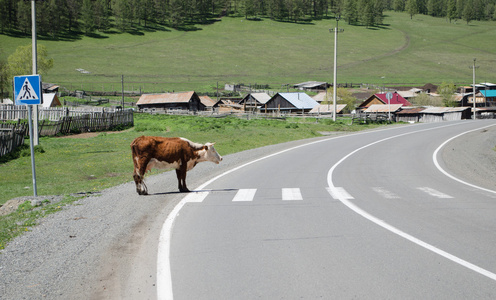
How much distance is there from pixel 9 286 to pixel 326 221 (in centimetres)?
595

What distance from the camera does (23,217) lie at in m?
11.1

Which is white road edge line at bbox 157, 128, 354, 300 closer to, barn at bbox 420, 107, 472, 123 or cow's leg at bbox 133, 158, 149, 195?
cow's leg at bbox 133, 158, 149, 195

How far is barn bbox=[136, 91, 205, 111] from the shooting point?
315 ft

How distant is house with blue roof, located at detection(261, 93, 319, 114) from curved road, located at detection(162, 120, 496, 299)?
249ft

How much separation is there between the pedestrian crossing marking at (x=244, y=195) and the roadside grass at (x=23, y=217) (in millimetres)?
4313

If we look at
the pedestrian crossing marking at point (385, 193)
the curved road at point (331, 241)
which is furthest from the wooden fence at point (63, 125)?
the pedestrian crossing marking at point (385, 193)

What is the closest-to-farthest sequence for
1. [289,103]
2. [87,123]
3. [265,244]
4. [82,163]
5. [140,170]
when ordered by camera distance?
[265,244], [140,170], [82,163], [87,123], [289,103]

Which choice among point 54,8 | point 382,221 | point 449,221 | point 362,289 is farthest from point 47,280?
point 54,8

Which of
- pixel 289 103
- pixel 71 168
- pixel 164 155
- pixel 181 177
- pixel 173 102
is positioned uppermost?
pixel 173 102

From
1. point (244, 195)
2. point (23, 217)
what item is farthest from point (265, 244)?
point (23, 217)

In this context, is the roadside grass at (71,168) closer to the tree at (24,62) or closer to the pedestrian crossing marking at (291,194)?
the pedestrian crossing marking at (291,194)

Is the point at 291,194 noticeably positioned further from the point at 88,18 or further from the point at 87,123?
the point at 88,18

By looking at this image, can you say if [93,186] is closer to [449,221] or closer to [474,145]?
[449,221]

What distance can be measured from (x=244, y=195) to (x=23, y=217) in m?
5.54
